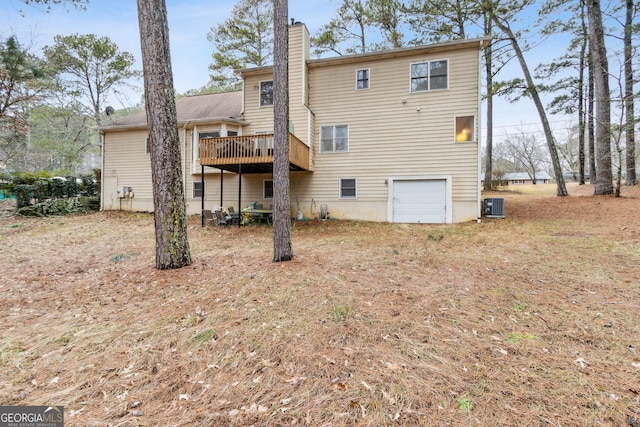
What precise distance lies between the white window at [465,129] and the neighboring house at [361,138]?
→ 1.4 inches

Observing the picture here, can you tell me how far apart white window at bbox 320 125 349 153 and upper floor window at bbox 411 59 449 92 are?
10.8 ft

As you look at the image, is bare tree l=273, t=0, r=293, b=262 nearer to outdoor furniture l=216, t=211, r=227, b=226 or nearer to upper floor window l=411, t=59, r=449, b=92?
outdoor furniture l=216, t=211, r=227, b=226

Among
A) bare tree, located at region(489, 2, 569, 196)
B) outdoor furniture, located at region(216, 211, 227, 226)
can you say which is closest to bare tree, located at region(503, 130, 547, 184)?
bare tree, located at region(489, 2, 569, 196)

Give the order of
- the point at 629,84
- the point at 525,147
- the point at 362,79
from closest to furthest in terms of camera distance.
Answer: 1. the point at 362,79
2. the point at 629,84
3. the point at 525,147

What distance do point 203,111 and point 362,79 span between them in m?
8.21

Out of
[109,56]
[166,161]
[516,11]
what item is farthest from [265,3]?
[166,161]

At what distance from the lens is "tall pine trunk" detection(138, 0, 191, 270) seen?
15.9 feet

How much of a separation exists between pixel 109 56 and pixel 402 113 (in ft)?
68.4

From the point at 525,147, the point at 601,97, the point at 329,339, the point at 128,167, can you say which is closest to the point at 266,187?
the point at 128,167

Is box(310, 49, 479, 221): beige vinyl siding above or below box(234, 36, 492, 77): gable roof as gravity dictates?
below

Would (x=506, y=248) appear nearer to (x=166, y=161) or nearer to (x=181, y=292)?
(x=181, y=292)

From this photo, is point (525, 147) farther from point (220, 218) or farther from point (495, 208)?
point (220, 218)

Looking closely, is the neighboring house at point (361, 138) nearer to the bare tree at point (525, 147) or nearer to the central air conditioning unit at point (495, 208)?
the central air conditioning unit at point (495, 208)

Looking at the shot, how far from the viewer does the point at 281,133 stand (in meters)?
5.55
